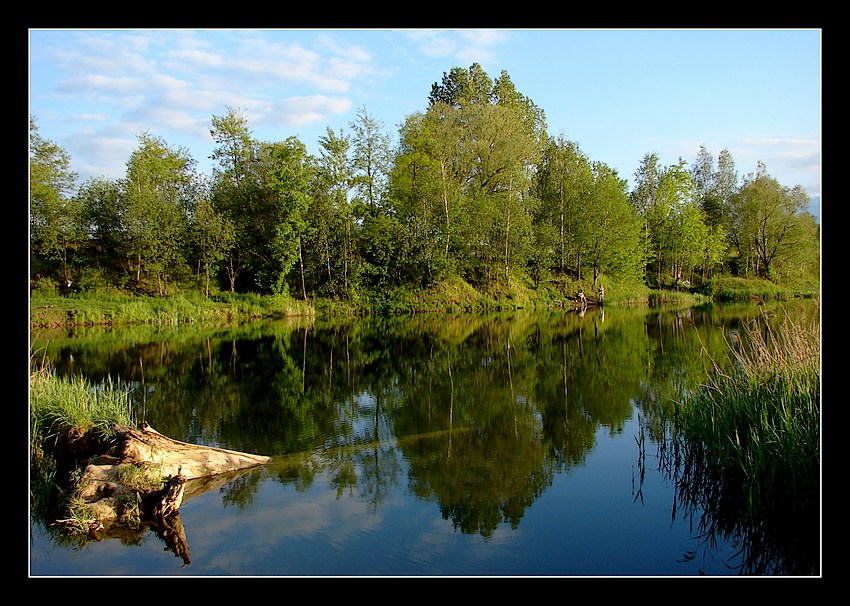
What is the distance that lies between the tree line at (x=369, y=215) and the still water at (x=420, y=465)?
1592 cm

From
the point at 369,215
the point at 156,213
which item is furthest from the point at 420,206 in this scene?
the point at 156,213

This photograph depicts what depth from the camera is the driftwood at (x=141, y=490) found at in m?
7.55

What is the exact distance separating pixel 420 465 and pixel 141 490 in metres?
4.01

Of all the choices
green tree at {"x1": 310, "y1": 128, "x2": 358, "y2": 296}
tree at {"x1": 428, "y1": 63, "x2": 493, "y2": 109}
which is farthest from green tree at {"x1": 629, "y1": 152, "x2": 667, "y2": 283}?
green tree at {"x1": 310, "y1": 128, "x2": 358, "y2": 296}

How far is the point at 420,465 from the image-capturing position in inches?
391

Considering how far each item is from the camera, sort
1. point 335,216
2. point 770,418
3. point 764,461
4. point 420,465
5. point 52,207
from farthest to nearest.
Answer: point 335,216 → point 52,207 → point 420,465 → point 770,418 → point 764,461

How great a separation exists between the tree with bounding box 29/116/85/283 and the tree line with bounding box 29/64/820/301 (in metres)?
0.07

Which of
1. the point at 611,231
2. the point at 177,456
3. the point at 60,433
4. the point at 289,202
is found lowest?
the point at 177,456

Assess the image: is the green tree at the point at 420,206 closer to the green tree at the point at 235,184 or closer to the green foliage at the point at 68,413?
the green tree at the point at 235,184

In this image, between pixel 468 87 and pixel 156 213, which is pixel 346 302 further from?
pixel 468 87

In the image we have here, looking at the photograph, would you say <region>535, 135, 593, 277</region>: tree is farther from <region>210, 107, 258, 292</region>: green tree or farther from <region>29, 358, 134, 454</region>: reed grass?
<region>29, 358, 134, 454</region>: reed grass

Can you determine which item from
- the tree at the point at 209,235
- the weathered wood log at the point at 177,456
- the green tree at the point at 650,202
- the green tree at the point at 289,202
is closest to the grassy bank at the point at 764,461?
the weathered wood log at the point at 177,456
